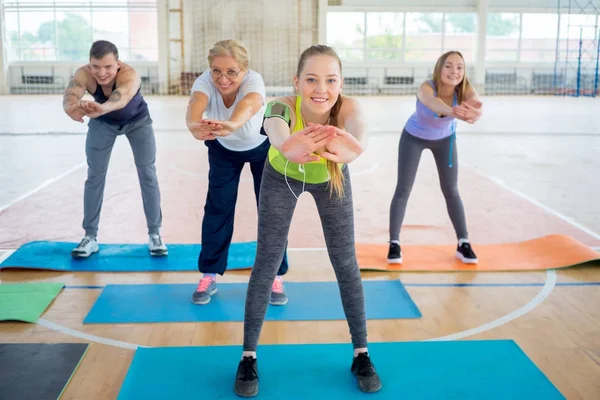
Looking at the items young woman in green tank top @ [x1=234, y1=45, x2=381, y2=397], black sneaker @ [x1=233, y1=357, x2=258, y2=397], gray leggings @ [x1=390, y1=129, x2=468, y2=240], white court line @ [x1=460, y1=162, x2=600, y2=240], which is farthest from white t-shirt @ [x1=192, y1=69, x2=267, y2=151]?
white court line @ [x1=460, y1=162, x2=600, y2=240]

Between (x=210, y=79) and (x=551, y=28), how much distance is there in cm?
2052

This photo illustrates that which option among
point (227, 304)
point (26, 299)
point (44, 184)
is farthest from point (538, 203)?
point (44, 184)

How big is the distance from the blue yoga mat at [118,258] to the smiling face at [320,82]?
189 centimetres

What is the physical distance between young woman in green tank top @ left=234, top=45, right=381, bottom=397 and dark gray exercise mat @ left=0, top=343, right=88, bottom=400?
0.73 meters

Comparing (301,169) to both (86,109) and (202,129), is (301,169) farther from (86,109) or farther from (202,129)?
(86,109)

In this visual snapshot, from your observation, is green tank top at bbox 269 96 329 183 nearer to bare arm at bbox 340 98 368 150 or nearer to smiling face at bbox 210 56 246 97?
bare arm at bbox 340 98 368 150

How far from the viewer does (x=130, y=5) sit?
19.9 metres

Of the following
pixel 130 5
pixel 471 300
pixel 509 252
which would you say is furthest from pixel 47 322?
pixel 130 5

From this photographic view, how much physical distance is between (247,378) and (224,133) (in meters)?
1.09

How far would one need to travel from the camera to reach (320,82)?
2.44 metres

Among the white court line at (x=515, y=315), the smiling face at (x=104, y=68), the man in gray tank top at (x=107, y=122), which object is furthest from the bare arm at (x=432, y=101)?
the smiling face at (x=104, y=68)

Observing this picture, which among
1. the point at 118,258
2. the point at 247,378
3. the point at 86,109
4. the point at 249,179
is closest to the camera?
the point at 247,378

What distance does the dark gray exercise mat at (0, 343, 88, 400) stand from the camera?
2.55m

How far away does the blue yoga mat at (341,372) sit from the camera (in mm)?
2553
